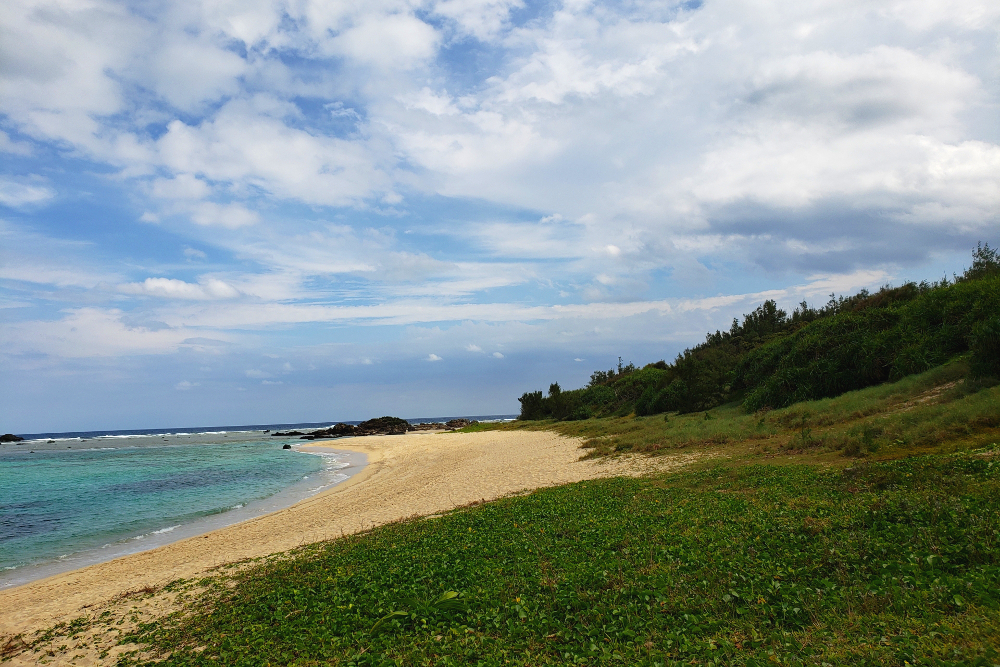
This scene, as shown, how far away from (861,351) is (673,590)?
29.1m

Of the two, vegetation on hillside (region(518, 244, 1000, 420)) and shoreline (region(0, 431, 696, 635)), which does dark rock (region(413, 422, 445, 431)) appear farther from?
shoreline (region(0, 431, 696, 635))

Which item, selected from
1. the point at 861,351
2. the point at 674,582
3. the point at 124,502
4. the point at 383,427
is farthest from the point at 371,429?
the point at 674,582

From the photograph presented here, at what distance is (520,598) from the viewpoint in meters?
8.34

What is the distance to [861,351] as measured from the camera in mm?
30375

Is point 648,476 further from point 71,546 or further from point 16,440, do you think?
point 16,440

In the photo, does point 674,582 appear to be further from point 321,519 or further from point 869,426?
point 321,519

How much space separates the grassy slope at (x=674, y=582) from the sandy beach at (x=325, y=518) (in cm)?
323

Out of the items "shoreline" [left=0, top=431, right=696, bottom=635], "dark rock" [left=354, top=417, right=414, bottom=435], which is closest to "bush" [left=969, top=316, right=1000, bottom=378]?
"shoreline" [left=0, top=431, right=696, bottom=635]

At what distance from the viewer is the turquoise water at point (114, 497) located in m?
20.6

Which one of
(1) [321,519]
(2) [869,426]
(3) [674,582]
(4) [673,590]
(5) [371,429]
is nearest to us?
(4) [673,590]

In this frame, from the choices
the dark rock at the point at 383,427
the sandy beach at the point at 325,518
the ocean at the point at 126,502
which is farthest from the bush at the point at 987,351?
the dark rock at the point at 383,427

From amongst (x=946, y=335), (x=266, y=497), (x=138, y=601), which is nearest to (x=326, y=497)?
(x=266, y=497)

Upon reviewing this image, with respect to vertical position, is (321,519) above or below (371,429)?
above

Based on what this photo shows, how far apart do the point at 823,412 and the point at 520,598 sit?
2186 centimetres
